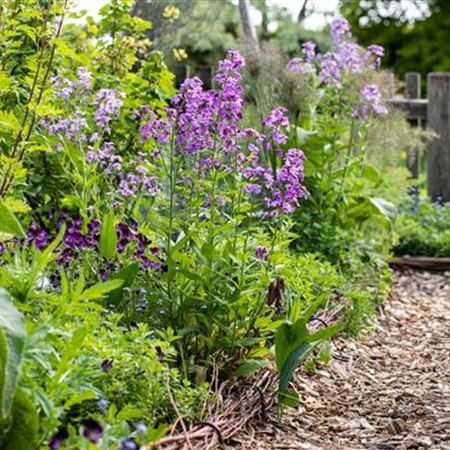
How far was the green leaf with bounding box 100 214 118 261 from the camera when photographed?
381 centimetres

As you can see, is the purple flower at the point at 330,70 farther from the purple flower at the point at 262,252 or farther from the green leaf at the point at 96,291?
the green leaf at the point at 96,291

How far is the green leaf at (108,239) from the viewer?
3.81 meters

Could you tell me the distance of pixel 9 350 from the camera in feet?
8.23

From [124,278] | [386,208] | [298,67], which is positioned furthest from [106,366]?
[386,208]

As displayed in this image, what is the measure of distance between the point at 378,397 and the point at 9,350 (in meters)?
2.11

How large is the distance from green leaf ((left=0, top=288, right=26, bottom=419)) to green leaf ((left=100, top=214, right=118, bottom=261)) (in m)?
1.19

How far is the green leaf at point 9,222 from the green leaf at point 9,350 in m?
0.37

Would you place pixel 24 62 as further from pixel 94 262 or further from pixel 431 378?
pixel 431 378

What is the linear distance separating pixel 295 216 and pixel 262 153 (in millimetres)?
434

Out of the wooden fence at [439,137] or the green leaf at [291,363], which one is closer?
the green leaf at [291,363]

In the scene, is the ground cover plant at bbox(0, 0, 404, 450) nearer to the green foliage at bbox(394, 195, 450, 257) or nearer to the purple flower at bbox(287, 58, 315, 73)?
the purple flower at bbox(287, 58, 315, 73)

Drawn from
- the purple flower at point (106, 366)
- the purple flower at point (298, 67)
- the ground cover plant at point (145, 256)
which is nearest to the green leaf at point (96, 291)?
the ground cover plant at point (145, 256)

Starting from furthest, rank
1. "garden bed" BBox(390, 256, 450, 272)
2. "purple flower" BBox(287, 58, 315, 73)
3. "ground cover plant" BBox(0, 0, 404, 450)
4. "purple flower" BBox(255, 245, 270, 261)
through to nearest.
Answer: "garden bed" BBox(390, 256, 450, 272) → "purple flower" BBox(287, 58, 315, 73) → "purple flower" BBox(255, 245, 270, 261) → "ground cover plant" BBox(0, 0, 404, 450)

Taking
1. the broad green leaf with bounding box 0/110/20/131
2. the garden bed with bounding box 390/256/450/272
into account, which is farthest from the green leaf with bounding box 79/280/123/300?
the garden bed with bounding box 390/256/450/272
